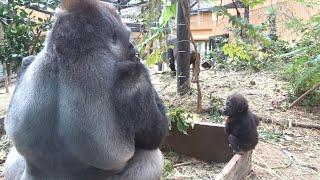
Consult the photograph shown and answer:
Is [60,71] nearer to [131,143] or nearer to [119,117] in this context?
[119,117]

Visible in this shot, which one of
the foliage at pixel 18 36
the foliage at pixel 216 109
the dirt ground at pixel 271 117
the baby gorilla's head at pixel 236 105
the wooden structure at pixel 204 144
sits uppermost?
the foliage at pixel 18 36

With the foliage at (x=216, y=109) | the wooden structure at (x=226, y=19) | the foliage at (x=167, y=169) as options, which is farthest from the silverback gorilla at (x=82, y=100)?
the wooden structure at (x=226, y=19)

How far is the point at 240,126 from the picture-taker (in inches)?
140

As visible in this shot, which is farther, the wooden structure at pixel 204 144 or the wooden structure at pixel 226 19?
the wooden structure at pixel 226 19

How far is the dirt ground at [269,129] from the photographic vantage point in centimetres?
383

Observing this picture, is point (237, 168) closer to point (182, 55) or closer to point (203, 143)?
point (203, 143)

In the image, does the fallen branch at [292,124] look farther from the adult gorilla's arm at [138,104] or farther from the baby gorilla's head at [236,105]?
the adult gorilla's arm at [138,104]

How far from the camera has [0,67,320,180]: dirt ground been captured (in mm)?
3826

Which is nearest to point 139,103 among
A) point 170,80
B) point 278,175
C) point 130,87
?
A: point 130,87

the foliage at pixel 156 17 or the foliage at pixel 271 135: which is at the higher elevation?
the foliage at pixel 156 17

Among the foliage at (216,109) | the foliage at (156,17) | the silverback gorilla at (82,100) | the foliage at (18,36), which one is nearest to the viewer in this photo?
the silverback gorilla at (82,100)

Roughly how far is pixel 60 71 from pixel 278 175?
2487 millimetres

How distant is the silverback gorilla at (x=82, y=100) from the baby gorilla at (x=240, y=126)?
59.7 inches

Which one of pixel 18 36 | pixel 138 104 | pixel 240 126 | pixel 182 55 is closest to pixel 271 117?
pixel 182 55
